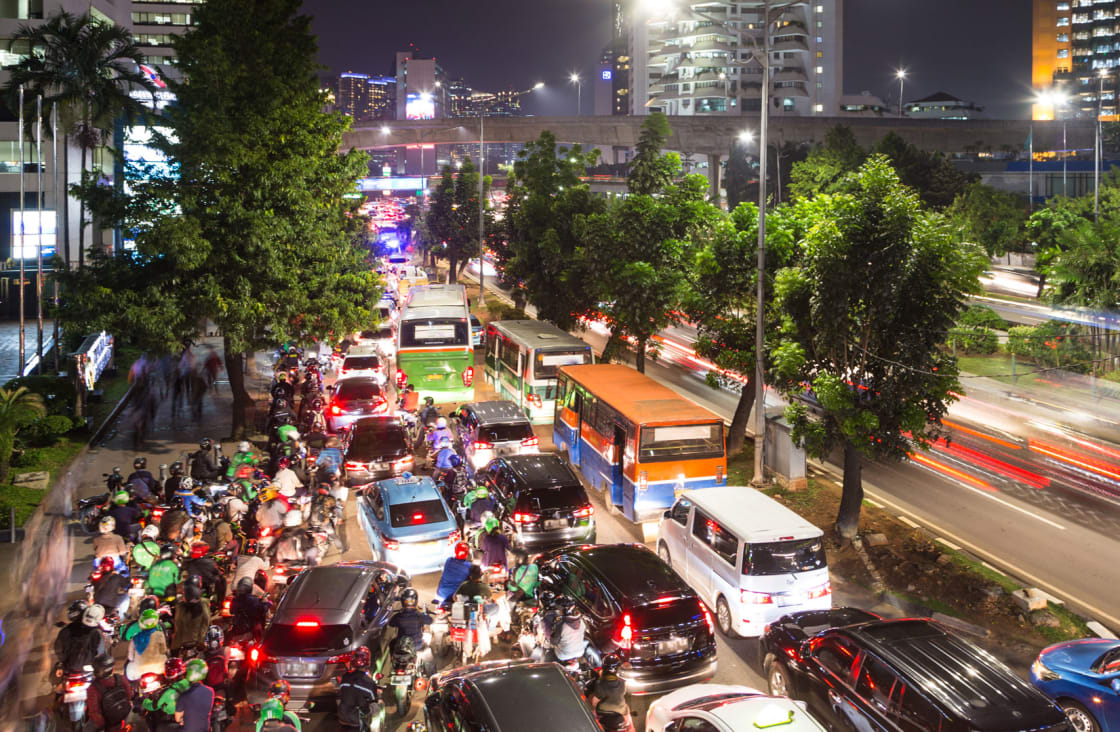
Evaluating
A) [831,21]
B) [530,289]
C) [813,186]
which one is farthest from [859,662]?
[831,21]

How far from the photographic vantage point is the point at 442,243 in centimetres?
7394

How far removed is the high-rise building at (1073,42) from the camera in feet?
551

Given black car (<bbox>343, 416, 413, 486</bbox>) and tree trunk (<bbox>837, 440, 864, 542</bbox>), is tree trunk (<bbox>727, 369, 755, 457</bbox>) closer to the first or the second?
tree trunk (<bbox>837, 440, 864, 542</bbox>)

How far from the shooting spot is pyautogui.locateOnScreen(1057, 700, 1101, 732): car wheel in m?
9.81

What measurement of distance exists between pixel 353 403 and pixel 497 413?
491cm

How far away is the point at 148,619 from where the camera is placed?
984 cm

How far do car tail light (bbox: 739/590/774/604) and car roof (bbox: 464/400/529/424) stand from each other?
30.5 ft

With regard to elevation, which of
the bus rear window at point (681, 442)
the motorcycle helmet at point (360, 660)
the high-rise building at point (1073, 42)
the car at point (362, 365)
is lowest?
the motorcycle helmet at point (360, 660)

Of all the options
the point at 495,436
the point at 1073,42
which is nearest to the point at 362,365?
the point at 495,436

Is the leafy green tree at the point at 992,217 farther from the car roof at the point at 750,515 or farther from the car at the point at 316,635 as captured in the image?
the car at the point at 316,635

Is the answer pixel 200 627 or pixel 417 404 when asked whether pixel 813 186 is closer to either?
pixel 417 404

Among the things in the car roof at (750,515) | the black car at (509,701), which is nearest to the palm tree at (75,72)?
the car roof at (750,515)

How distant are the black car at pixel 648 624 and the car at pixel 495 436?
833 centimetres

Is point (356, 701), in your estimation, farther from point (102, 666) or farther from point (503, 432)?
point (503, 432)
